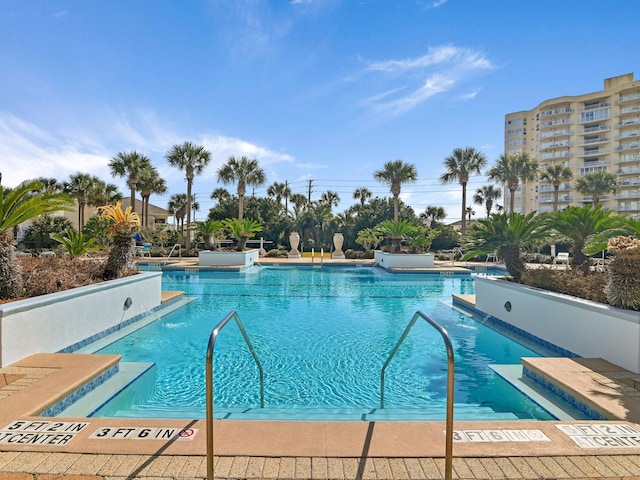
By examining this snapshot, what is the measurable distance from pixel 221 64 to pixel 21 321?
12.3m

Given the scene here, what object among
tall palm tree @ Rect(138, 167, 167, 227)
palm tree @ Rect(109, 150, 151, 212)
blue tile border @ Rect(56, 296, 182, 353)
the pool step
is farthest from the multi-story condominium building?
the pool step

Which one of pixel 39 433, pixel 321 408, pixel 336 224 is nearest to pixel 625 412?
pixel 321 408

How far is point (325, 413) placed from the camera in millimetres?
4383

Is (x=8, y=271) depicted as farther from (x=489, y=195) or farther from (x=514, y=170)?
(x=489, y=195)

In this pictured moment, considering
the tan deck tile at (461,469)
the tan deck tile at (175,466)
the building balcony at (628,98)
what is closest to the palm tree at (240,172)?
the tan deck tile at (175,466)

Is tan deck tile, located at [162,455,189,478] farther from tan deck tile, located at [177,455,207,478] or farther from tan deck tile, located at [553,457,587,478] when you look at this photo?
tan deck tile, located at [553,457,587,478]

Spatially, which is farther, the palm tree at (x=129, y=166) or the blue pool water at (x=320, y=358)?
the palm tree at (x=129, y=166)

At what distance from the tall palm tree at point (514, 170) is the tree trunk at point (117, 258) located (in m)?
35.1

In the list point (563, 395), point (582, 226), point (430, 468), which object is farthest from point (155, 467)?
point (582, 226)

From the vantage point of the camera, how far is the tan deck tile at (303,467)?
2.57 m

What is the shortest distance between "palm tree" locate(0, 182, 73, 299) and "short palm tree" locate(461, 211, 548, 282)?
899cm

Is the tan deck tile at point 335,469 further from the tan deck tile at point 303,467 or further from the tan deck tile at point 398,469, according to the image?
the tan deck tile at point 398,469

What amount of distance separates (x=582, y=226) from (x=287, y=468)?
8.67m

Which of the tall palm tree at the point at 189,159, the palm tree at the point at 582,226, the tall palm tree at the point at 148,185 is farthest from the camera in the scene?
the tall palm tree at the point at 148,185
